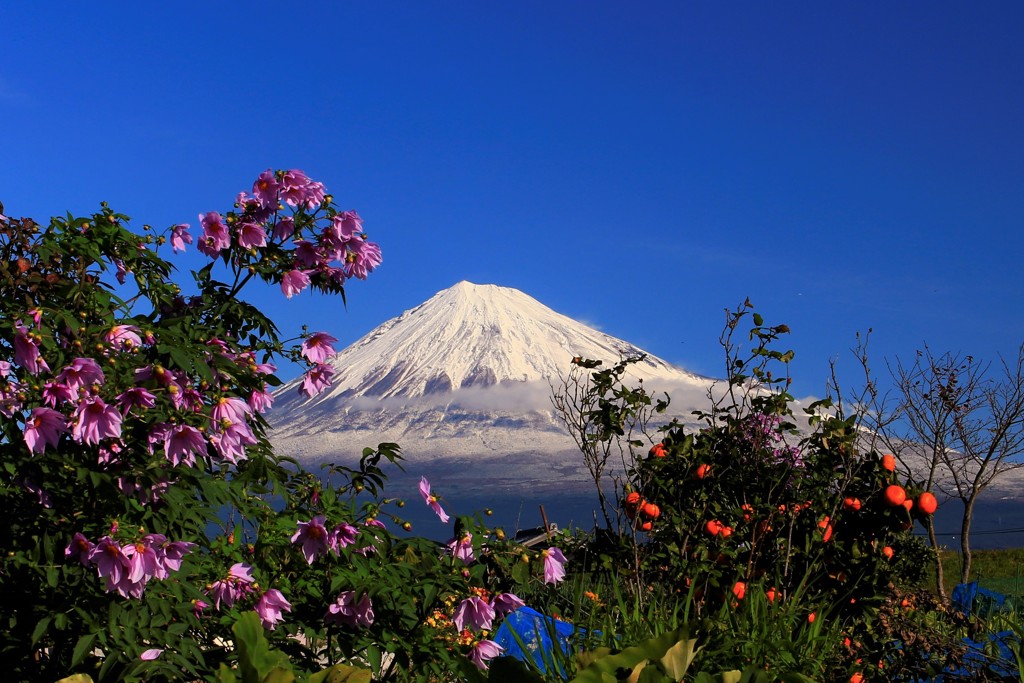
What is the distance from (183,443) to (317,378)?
873mm

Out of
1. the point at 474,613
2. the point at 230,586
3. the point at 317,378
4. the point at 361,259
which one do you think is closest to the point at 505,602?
the point at 474,613

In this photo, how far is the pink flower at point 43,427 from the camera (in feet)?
10.4

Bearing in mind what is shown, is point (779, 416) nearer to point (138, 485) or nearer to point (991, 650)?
point (991, 650)

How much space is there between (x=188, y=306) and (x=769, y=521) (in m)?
3.69

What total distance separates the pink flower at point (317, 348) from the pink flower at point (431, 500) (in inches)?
27.5

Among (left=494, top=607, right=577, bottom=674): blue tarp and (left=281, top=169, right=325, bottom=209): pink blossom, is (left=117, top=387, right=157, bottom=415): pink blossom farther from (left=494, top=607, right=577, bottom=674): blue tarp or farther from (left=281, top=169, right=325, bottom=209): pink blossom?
(left=494, top=607, right=577, bottom=674): blue tarp

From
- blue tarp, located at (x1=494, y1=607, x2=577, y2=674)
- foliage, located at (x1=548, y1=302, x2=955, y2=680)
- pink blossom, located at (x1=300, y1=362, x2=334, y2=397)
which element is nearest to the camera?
pink blossom, located at (x1=300, y1=362, x2=334, y2=397)

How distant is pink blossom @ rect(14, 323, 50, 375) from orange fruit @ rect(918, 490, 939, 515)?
5.00m

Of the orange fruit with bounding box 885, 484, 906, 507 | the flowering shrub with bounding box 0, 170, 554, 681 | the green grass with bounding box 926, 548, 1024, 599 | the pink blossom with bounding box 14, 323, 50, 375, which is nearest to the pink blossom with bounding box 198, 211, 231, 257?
the flowering shrub with bounding box 0, 170, 554, 681

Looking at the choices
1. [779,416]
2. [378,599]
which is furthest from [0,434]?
[779,416]

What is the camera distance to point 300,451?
646 feet

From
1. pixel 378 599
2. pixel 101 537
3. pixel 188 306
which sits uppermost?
pixel 188 306

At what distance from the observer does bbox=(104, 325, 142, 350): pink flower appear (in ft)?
11.4

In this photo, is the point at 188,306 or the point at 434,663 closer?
the point at 434,663
